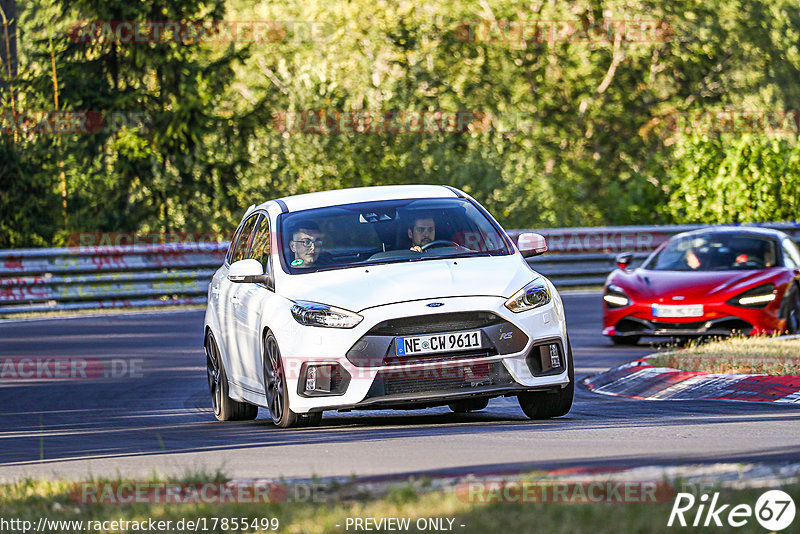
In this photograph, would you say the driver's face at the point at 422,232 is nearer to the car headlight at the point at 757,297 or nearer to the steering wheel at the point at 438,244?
the steering wheel at the point at 438,244

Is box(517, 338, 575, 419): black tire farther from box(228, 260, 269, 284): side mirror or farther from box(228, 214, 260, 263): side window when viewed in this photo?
box(228, 214, 260, 263): side window

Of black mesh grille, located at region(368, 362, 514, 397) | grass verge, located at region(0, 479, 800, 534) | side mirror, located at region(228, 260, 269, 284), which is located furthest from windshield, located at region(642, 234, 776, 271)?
grass verge, located at region(0, 479, 800, 534)

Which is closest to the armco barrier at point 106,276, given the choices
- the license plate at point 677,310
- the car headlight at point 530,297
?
the license plate at point 677,310

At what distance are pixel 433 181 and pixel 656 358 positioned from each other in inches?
832

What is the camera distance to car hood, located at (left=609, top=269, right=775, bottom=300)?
683 inches

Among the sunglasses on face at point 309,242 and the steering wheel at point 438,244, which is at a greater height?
the sunglasses on face at point 309,242

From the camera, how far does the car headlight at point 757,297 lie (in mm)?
17234

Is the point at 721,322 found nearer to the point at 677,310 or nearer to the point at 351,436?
the point at 677,310

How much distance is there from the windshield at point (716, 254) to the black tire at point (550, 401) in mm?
8023

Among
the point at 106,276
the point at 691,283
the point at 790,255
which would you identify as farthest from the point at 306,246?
the point at 106,276

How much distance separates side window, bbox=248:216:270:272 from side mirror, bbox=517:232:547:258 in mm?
1833

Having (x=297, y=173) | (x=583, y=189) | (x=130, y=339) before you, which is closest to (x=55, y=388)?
(x=130, y=339)

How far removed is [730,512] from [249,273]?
18.5 ft

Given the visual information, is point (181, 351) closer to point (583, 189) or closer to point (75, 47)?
point (75, 47)
